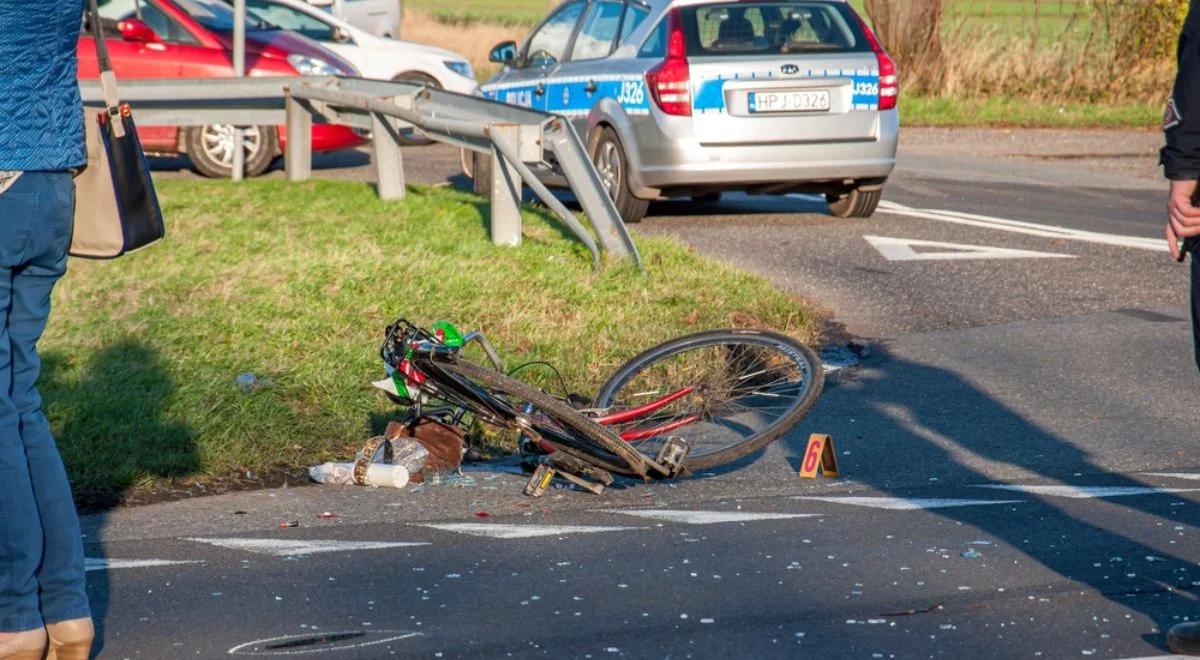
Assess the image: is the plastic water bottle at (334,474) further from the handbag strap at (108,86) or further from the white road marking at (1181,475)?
the white road marking at (1181,475)

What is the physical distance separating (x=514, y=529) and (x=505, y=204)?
202 inches

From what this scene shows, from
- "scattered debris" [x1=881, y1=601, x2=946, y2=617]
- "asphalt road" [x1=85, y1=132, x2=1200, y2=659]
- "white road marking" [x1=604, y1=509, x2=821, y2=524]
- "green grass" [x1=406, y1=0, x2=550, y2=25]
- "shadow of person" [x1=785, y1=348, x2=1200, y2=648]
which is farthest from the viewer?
"green grass" [x1=406, y1=0, x2=550, y2=25]

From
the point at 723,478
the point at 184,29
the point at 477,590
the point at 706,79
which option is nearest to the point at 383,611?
the point at 477,590

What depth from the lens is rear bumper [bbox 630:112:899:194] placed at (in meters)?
12.3

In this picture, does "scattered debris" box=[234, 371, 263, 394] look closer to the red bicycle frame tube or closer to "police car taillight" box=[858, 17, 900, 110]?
the red bicycle frame tube

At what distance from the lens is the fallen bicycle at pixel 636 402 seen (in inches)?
236

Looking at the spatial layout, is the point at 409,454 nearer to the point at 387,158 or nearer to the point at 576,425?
the point at 576,425

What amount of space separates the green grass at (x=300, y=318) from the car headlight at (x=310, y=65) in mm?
4411

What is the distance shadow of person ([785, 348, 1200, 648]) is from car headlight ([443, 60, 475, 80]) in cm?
1229

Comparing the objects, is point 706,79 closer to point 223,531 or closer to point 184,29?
point 184,29

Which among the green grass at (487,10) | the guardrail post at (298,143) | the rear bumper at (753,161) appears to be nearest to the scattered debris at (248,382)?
the rear bumper at (753,161)

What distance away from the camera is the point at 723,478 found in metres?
6.44

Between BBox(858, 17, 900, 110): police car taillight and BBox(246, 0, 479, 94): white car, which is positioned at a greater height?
BBox(858, 17, 900, 110): police car taillight

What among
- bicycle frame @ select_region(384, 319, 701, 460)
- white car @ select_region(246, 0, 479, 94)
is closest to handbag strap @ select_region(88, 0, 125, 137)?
bicycle frame @ select_region(384, 319, 701, 460)
